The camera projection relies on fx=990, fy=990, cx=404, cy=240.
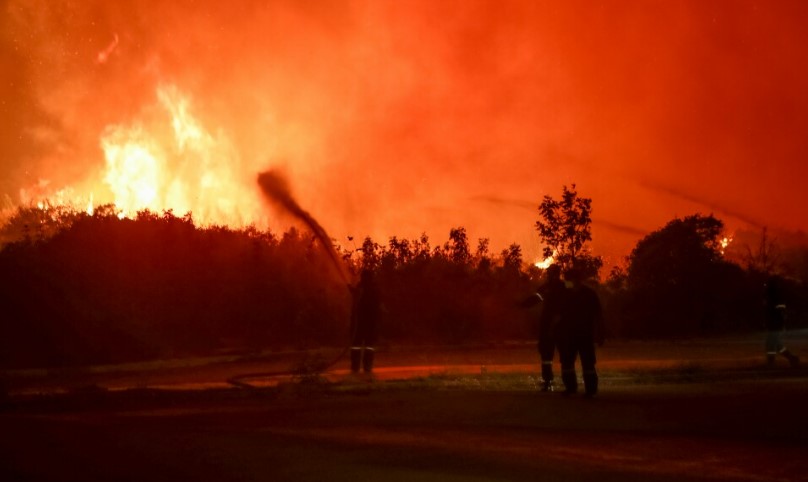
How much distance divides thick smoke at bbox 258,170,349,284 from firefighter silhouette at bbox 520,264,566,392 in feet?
16.5

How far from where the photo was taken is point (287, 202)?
66.0ft

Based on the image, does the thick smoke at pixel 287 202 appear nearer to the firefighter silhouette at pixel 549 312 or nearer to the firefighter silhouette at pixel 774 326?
the firefighter silhouette at pixel 549 312

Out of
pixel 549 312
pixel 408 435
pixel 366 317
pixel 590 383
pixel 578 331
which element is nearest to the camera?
pixel 408 435

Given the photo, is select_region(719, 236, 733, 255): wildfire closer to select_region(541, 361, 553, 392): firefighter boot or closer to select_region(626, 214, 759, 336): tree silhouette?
select_region(626, 214, 759, 336): tree silhouette

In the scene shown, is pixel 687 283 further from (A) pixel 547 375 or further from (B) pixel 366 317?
(A) pixel 547 375

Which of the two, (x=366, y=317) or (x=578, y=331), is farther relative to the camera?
(x=366, y=317)

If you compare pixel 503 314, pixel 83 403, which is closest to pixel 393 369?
pixel 83 403

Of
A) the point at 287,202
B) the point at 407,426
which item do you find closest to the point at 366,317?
the point at 287,202

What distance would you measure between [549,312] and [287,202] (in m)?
6.43

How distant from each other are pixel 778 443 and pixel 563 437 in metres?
2.44

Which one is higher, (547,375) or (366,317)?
(366,317)

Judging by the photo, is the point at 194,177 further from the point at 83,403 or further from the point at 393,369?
the point at 83,403

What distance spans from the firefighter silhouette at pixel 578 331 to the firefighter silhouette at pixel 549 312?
32 cm

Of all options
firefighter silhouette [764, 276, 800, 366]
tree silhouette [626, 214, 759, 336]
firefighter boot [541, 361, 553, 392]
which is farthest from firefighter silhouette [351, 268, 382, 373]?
tree silhouette [626, 214, 759, 336]
